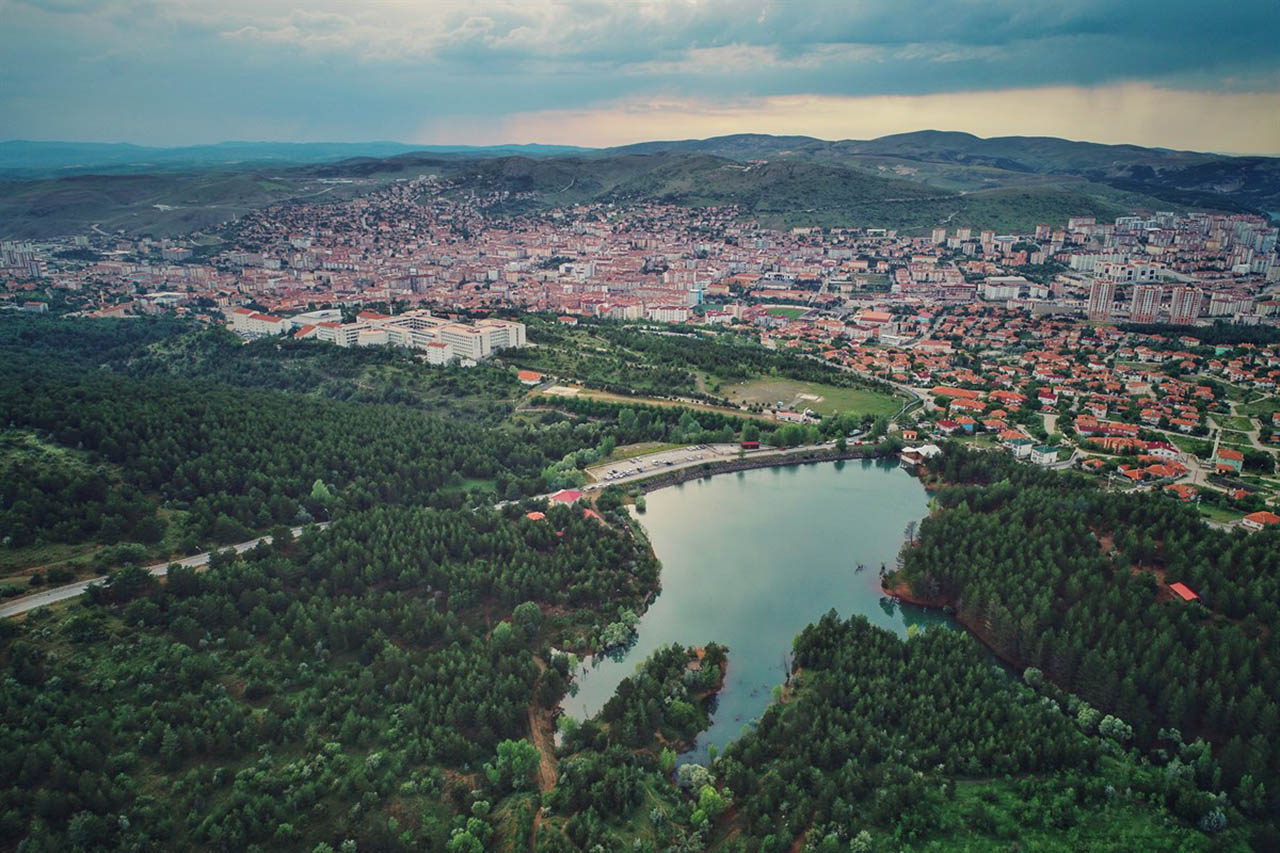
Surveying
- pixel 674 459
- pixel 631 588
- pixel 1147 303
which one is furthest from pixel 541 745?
pixel 1147 303

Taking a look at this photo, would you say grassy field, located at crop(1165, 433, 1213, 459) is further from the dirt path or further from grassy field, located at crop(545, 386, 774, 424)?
the dirt path

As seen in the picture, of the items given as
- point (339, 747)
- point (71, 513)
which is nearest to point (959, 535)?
point (339, 747)

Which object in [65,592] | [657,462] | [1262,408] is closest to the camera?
[65,592]

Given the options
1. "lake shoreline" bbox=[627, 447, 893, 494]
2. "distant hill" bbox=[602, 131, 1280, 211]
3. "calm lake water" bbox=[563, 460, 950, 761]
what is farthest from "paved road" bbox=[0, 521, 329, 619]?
"distant hill" bbox=[602, 131, 1280, 211]

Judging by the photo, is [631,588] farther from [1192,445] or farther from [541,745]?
[1192,445]

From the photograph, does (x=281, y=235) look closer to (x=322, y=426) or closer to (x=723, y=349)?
(x=723, y=349)

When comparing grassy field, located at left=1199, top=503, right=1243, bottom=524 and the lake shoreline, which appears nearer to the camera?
grassy field, located at left=1199, top=503, right=1243, bottom=524
